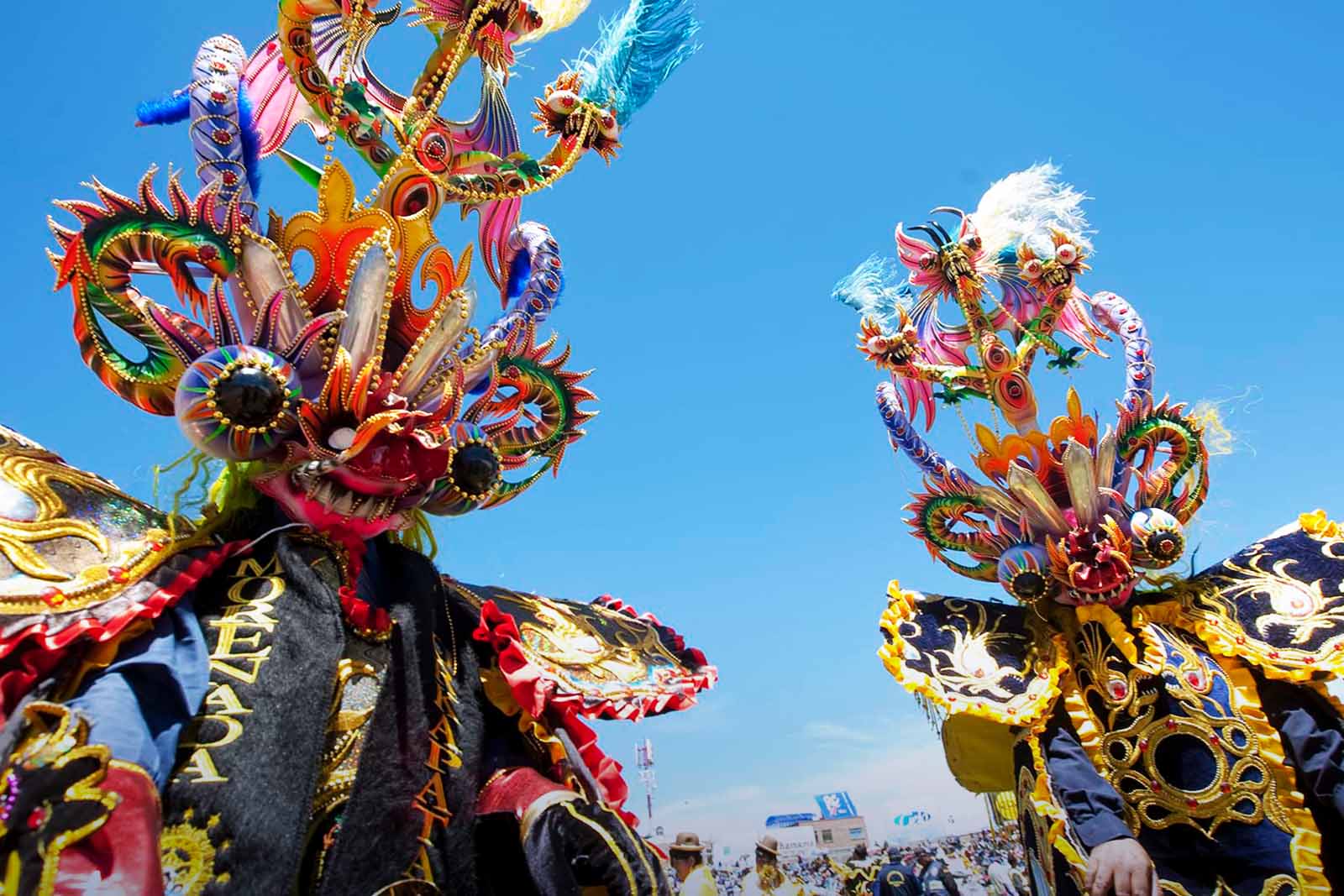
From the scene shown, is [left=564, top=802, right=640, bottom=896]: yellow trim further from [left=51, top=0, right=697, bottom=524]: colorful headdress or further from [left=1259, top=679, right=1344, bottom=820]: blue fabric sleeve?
[left=1259, top=679, right=1344, bottom=820]: blue fabric sleeve

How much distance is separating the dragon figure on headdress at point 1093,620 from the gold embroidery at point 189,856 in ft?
8.85

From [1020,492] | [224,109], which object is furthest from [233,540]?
[1020,492]

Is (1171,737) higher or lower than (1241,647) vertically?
lower

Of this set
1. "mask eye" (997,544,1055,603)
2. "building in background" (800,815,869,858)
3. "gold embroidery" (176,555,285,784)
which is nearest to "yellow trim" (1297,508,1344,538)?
"mask eye" (997,544,1055,603)

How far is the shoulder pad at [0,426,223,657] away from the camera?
1813mm

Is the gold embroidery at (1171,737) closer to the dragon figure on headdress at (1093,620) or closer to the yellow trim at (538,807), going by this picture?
the dragon figure on headdress at (1093,620)

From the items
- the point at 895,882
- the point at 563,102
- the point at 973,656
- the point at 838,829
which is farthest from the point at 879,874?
the point at 563,102

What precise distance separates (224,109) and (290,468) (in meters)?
1.02

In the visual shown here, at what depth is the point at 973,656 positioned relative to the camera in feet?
13.4

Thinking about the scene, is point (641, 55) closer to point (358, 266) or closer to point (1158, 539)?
point (358, 266)

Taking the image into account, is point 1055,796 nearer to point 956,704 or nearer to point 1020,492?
point 956,704

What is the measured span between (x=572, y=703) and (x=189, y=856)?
98 cm

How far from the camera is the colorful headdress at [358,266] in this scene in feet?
7.60

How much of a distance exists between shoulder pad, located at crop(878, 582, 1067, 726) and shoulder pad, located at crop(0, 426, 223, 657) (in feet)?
9.00
